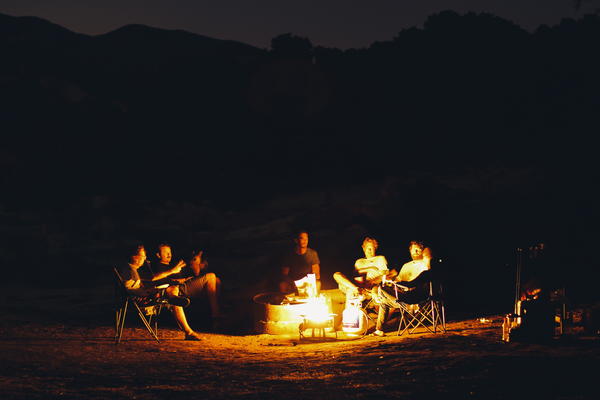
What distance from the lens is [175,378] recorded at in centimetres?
507

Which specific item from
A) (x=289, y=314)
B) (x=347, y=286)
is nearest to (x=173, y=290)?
(x=289, y=314)

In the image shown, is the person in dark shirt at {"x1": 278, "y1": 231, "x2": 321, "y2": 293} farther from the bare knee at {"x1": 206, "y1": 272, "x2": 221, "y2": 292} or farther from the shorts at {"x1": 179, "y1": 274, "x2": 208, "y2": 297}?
the shorts at {"x1": 179, "y1": 274, "x2": 208, "y2": 297}

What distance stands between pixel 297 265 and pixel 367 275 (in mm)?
1038

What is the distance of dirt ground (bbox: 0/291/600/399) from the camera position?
14.4 ft

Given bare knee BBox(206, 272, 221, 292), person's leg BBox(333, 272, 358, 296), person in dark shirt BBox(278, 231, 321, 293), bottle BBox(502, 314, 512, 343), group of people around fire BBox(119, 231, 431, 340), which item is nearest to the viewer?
bottle BBox(502, 314, 512, 343)

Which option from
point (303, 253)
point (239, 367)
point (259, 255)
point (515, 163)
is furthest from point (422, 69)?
point (239, 367)

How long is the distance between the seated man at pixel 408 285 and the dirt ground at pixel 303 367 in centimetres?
33

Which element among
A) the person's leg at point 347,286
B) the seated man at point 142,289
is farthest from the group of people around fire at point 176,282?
the person's leg at point 347,286

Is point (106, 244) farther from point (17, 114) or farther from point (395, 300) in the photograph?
point (17, 114)

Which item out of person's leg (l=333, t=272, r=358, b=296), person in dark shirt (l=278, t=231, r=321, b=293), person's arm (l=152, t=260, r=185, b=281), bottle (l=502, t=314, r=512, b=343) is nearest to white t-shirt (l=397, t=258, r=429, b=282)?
person's leg (l=333, t=272, r=358, b=296)

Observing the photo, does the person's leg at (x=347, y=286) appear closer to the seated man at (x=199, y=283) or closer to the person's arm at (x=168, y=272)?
the seated man at (x=199, y=283)

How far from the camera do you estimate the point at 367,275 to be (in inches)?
294

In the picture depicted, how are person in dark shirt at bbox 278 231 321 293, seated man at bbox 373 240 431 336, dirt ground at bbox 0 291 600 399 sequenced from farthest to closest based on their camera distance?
person in dark shirt at bbox 278 231 321 293
seated man at bbox 373 240 431 336
dirt ground at bbox 0 291 600 399

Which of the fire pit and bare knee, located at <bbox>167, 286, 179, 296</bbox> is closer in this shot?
the fire pit
